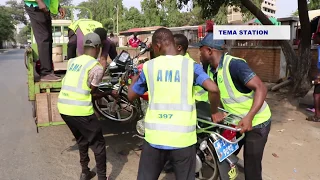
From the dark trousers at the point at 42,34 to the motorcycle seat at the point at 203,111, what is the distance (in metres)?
2.54

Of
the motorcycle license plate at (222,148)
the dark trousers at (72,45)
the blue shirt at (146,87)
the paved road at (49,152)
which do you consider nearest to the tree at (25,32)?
the dark trousers at (72,45)

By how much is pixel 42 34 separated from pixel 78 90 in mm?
1997

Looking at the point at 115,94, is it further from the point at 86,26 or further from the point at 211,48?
the point at 211,48

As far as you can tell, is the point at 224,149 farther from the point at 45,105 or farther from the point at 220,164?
the point at 45,105

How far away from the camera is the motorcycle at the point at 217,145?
2.83 meters

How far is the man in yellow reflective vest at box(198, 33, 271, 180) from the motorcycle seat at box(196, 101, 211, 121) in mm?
250

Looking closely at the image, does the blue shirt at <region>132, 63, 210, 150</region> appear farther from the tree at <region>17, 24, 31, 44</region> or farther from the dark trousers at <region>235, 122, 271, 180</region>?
the tree at <region>17, 24, 31, 44</region>

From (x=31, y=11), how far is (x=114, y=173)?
2663 mm

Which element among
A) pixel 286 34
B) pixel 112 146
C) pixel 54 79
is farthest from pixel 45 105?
pixel 286 34

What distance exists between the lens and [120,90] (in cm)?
416

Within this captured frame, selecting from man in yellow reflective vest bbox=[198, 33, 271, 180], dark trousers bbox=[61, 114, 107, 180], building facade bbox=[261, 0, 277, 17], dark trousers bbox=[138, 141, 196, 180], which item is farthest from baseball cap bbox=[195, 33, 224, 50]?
building facade bbox=[261, 0, 277, 17]

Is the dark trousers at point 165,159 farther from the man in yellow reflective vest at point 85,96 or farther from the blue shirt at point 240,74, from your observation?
the man in yellow reflective vest at point 85,96

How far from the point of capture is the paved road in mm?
3781

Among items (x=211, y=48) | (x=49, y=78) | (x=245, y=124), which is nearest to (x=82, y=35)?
(x=49, y=78)
